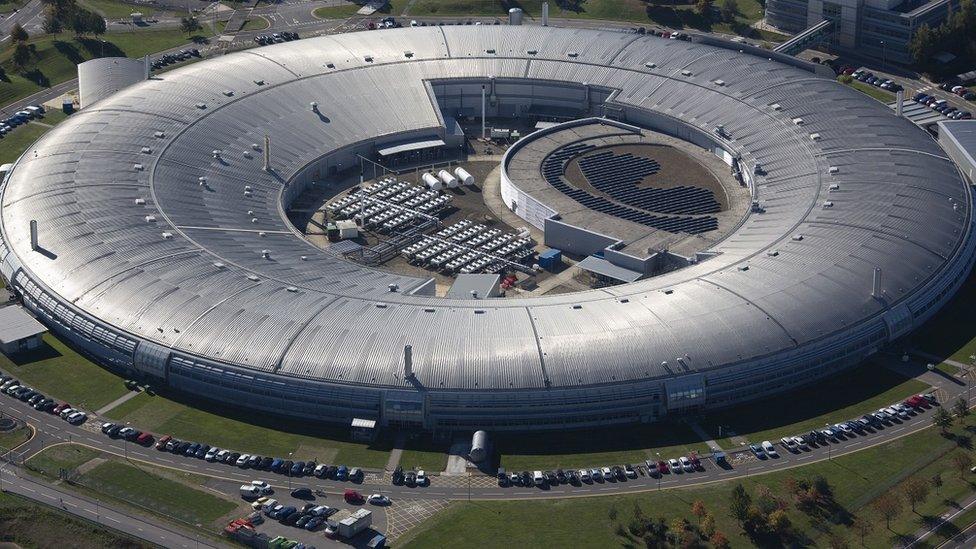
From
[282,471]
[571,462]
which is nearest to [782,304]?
[571,462]

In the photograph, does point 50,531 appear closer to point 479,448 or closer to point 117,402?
point 117,402

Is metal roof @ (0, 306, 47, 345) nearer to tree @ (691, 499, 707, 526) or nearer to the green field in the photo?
the green field

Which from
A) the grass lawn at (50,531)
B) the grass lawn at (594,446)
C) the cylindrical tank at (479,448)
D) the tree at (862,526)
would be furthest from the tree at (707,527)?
the grass lawn at (50,531)

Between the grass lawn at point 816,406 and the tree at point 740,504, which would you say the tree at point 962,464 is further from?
the tree at point 740,504

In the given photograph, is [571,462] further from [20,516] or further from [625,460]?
[20,516]

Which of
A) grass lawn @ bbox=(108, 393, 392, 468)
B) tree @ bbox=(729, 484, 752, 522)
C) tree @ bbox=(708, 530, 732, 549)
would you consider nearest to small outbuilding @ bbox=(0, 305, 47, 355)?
grass lawn @ bbox=(108, 393, 392, 468)

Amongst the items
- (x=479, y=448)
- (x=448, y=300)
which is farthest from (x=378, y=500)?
(x=448, y=300)
